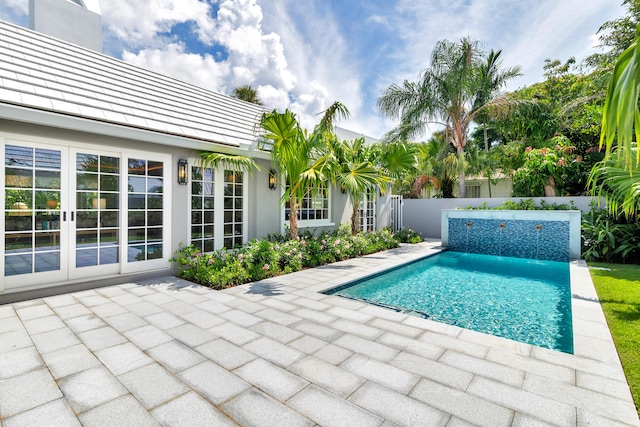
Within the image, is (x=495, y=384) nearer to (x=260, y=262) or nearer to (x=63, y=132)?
(x=260, y=262)

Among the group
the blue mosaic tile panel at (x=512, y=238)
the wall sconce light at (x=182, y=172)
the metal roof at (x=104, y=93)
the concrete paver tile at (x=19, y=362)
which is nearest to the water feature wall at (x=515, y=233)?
the blue mosaic tile panel at (x=512, y=238)

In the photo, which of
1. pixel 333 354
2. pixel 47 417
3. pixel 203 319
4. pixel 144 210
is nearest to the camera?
pixel 47 417

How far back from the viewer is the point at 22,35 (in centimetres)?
812

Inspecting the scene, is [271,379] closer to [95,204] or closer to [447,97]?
[95,204]

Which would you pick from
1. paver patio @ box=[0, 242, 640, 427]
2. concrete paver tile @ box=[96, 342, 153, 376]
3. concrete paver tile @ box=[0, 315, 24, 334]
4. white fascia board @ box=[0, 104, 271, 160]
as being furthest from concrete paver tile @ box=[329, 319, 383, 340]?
white fascia board @ box=[0, 104, 271, 160]

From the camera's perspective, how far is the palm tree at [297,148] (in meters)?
8.15

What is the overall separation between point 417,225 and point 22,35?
56.1 ft

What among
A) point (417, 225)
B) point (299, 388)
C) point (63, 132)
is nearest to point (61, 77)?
point (63, 132)

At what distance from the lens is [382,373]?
10.6 feet

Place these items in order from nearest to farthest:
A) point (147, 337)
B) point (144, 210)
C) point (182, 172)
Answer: point (147, 337) < point (144, 210) < point (182, 172)

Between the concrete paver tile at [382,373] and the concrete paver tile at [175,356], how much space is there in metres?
1.70

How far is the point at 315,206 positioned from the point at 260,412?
9.84 meters

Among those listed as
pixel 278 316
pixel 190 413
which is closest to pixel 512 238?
pixel 278 316

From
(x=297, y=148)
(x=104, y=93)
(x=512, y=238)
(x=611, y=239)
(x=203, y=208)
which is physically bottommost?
(x=512, y=238)
